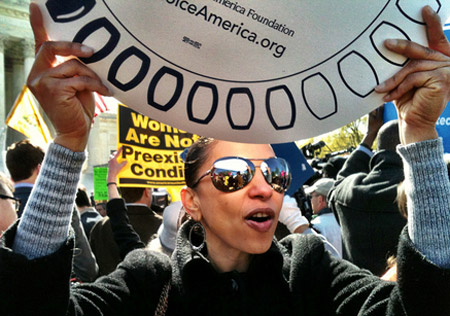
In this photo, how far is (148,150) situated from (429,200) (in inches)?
147

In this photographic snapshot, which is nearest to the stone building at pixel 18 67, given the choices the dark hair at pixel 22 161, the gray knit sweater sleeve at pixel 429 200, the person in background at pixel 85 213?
the person in background at pixel 85 213

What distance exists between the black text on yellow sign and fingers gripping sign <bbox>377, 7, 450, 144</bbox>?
3337 millimetres

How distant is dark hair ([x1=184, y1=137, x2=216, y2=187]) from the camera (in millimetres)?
1854

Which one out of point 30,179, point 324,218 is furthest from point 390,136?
point 30,179

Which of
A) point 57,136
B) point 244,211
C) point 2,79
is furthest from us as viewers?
point 2,79

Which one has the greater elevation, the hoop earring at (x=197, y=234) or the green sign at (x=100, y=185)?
the hoop earring at (x=197, y=234)

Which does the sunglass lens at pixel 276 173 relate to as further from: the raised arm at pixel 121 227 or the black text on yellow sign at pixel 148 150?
the black text on yellow sign at pixel 148 150

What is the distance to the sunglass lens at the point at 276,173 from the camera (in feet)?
5.62

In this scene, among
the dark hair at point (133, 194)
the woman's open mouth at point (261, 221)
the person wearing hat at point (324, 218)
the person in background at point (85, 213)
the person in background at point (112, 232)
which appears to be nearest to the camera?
the woman's open mouth at point (261, 221)

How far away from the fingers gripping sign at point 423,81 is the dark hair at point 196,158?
702mm

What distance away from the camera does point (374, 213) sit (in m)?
3.33

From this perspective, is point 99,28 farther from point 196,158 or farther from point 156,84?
point 196,158

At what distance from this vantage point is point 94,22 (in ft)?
4.25

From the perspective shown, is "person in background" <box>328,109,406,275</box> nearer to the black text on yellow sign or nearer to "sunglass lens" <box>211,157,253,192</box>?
"sunglass lens" <box>211,157,253,192</box>
